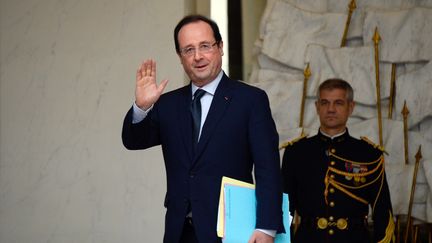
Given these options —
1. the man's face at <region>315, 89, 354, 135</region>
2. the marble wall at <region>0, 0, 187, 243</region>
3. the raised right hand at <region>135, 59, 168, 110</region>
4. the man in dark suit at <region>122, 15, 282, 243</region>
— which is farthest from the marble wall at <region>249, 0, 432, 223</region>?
the raised right hand at <region>135, 59, 168, 110</region>

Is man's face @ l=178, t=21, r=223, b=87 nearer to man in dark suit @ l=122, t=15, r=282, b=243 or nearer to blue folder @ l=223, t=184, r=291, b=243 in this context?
man in dark suit @ l=122, t=15, r=282, b=243

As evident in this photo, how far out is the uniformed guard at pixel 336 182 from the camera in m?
4.57

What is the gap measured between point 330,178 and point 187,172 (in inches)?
67.1

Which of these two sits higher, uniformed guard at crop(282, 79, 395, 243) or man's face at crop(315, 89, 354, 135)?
man's face at crop(315, 89, 354, 135)

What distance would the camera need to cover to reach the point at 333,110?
4734mm

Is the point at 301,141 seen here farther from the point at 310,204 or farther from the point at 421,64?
the point at 421,64

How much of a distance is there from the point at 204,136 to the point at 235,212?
0.33m

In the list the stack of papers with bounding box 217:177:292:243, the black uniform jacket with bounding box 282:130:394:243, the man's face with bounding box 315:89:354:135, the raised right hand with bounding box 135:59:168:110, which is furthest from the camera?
the man's face with bounding box 315:89:354:135

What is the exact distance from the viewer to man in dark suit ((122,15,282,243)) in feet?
10.1

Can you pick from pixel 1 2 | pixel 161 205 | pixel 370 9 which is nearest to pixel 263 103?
pixel 161 205

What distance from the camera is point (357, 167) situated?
15.4 feet

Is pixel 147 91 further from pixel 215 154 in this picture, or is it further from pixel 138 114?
pixel 215 154

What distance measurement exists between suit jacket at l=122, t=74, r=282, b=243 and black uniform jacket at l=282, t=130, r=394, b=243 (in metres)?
1.48

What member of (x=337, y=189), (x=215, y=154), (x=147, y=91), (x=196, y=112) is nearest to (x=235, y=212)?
(x=215, y=154)
